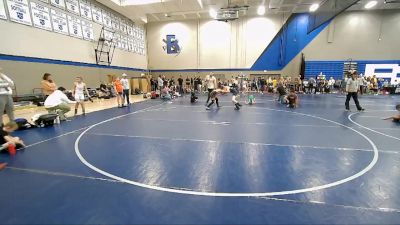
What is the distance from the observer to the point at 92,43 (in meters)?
16.5

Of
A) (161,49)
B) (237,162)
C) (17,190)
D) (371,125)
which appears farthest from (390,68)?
(17,190)

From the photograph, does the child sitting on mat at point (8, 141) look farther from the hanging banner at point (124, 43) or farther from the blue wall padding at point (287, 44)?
the blue wall padding at point (287, 44)

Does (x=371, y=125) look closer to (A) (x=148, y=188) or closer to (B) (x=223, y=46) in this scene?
(A) (x=148, y=188)

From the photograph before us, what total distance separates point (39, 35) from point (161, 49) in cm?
1426

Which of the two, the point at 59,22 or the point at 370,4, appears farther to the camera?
the point at 370,4

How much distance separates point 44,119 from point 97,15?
12.6m

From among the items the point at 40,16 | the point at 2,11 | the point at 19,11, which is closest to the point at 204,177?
the point at 2,11

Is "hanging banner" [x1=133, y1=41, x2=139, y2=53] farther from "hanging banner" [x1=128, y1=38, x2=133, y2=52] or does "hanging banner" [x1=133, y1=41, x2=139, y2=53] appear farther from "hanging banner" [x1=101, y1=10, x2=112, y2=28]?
"hanging banner" [x1=101, y1=10, x2=112, y2=28]

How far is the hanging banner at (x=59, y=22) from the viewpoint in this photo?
13.0 m

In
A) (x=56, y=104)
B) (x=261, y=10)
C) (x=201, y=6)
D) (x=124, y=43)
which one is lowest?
(x=56, y=104)

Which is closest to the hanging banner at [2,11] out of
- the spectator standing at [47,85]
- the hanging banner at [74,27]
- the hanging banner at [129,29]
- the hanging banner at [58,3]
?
the hanging banner at [58,3]

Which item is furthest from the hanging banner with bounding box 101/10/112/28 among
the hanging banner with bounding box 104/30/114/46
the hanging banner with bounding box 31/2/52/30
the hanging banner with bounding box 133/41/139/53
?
the hanging banner with bounding box 31/2/52/30

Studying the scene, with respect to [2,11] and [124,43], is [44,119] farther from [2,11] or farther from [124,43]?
[124,43]

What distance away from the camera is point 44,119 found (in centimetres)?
716
